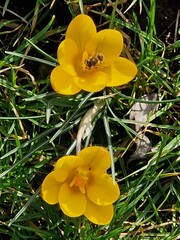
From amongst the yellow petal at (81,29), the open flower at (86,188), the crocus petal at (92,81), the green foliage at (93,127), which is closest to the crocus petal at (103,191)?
the open flower at (86,188)

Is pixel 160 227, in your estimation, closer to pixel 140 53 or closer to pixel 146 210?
pixel 146 210

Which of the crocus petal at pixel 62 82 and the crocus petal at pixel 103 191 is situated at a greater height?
the crocus petal at pixel 62 82

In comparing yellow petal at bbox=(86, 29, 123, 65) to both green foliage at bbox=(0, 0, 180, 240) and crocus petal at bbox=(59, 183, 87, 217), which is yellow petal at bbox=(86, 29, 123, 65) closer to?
green foliage at bbox=(0, 0, 180, 240)

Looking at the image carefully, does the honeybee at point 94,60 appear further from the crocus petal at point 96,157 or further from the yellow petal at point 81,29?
the crocus petal at point 96,157

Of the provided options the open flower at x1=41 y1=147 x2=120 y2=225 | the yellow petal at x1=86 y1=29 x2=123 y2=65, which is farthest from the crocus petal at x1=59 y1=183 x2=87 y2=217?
the yellow petal at x1=86 y1=29 x2=123 y2=65

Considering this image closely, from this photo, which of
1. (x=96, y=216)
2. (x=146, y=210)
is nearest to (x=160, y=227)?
(x=146, y=210)

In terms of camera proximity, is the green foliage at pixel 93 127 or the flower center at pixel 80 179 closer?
the flower center at pixel 80 179
